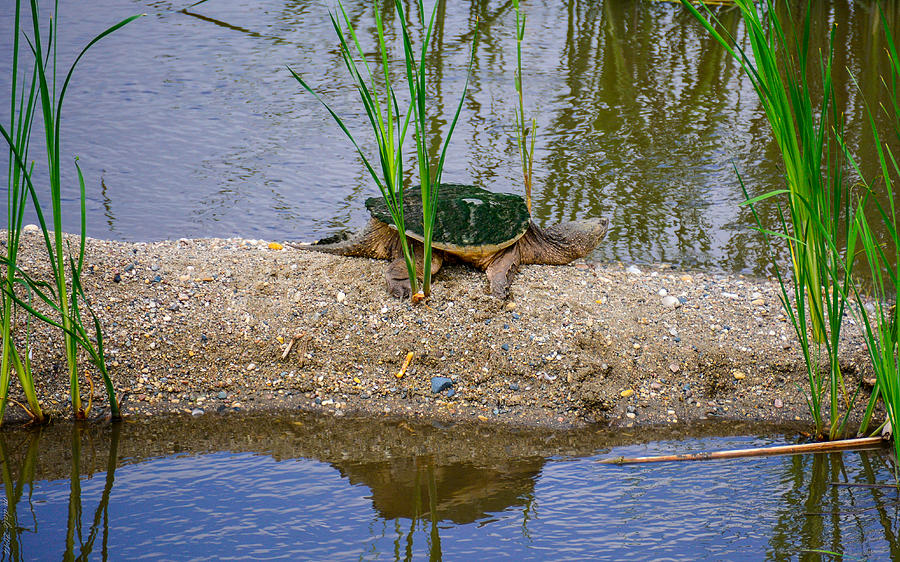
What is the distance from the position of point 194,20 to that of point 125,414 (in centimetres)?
707

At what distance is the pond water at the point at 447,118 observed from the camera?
5.27 m

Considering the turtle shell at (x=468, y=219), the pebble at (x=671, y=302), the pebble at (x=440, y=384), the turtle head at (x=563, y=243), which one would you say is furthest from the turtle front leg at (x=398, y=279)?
the pebble at (x=671, y=302)

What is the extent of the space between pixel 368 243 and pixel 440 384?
1119 millimetres

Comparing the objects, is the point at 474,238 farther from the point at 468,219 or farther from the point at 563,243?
the point at 563,243

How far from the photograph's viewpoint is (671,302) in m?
3.80

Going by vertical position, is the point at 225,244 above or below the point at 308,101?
below

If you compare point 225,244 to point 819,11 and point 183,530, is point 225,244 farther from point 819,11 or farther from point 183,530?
point 819,11

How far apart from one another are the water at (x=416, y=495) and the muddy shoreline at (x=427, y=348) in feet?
0.53

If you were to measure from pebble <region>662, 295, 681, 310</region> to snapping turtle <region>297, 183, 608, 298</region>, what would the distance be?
0.63 metres

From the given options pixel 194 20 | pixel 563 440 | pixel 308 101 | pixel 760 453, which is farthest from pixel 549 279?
pixel 194 20

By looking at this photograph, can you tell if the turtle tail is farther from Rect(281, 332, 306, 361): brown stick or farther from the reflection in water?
the reflection in water

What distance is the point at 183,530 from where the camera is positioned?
7.95 ft

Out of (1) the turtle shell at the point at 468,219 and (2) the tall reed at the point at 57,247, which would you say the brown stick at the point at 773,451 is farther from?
(2) the tall reed at the point at 57,247

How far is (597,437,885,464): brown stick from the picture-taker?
278 centimetres
